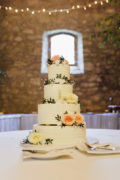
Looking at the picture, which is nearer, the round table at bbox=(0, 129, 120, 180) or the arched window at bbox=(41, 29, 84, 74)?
the round table at bbox=(0, 129, 120, 180)

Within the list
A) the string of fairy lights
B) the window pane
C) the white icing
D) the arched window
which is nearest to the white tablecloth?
the arched window

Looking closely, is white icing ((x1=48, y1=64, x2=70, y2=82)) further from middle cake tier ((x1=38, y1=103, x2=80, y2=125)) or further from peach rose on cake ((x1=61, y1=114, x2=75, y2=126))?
peach rose on cake ((x1=61, y1=114, x2=75, y2=126))

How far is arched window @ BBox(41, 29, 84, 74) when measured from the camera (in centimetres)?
702

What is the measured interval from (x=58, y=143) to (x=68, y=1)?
639 centimetres

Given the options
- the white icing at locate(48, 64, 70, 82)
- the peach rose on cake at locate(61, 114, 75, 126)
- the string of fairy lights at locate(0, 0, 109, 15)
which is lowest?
the peach rose on cake at locate(61, 114, 75, 126)

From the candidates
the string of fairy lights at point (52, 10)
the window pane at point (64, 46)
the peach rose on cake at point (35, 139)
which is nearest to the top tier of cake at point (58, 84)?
the peach rose on cake at point (35, 139)

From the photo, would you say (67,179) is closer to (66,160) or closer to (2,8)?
(66,160)

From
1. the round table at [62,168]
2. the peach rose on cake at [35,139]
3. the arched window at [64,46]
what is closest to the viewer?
the round table at [62,168]

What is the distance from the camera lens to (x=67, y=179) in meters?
0.94

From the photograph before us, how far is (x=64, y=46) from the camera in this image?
720cm

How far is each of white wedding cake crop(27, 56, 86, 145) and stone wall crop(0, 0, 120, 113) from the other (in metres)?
4.56

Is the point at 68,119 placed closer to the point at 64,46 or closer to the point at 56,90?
the point at 56,90

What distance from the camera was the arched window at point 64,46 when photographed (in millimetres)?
7020

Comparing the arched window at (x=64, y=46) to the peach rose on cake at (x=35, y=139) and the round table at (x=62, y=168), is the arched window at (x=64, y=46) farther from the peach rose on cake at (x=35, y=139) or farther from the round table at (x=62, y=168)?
the round table at (x=62, y=168)
